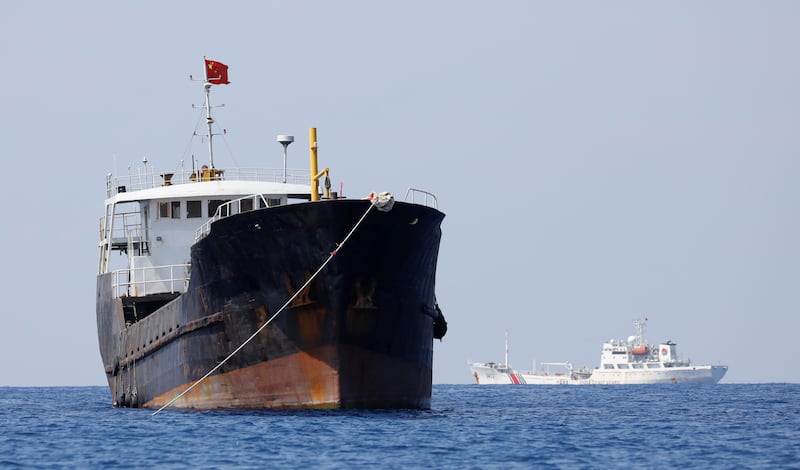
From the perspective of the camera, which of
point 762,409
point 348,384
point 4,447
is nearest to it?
point 4,447

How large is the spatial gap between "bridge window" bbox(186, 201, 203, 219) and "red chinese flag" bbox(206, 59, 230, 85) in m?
5.49

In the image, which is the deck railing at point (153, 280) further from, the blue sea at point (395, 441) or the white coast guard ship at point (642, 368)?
the white coast guard ship at point (642, 368)

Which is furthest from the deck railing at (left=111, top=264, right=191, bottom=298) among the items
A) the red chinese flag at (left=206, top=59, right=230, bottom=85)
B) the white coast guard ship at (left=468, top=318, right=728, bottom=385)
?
the white coast guard ship at (left=468, top=318, right=728, bottom=385)

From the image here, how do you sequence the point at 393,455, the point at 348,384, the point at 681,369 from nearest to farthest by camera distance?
the point at 393,455 → the point at 348,384 → the point at 681,369

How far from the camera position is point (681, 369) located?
411 feet

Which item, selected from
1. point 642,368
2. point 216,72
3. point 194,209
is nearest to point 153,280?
point 194,209

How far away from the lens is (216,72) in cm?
4147

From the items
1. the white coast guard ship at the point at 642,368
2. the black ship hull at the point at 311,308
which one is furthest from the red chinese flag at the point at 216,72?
the white coast guard ship at the point at 642,368

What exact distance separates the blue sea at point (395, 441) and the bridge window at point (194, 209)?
19.7 ft

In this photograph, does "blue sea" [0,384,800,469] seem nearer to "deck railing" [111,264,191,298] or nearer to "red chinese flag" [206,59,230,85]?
"deck railing" [111,264,191,298]

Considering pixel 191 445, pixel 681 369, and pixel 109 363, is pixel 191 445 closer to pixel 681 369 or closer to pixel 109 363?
pixel 109 363

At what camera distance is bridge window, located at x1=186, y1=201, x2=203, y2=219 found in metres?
37.4

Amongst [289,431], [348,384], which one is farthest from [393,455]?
[348,384]

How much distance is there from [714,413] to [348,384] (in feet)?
41.0
